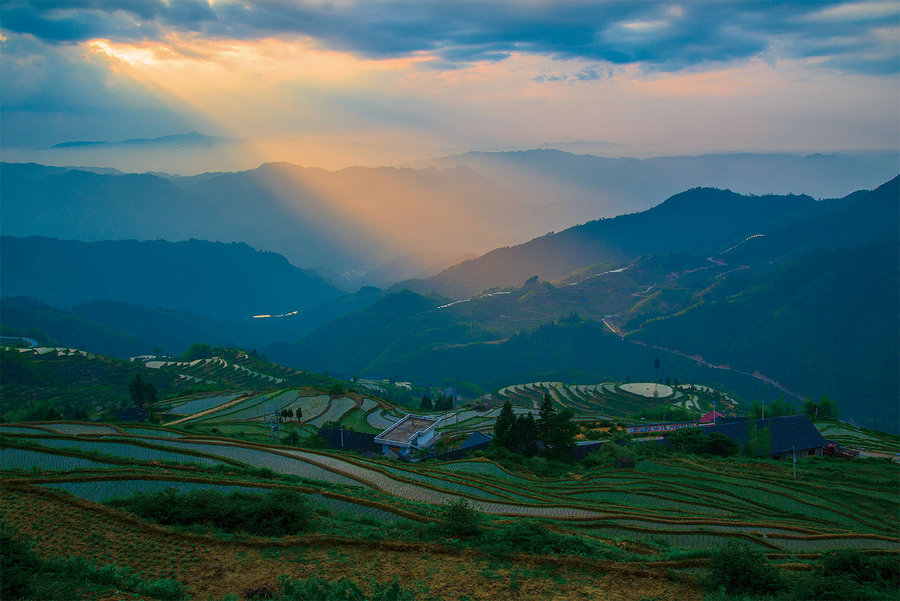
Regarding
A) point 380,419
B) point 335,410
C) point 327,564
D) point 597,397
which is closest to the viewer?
point 327,564

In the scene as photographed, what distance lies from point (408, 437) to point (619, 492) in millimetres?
18441

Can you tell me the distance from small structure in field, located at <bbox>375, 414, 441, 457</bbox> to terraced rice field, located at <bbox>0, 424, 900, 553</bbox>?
34.2 ft

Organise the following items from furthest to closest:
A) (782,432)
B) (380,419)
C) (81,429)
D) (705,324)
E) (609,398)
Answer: (705,324)
(609,398)
(380,419)
(782,432)
(81,429)

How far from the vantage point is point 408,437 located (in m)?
37.4

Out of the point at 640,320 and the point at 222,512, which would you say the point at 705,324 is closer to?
the point at 640,320

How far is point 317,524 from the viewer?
41.5ft

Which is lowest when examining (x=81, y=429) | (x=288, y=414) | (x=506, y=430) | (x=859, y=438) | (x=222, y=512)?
(x=859, y=438)

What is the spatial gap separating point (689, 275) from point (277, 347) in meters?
103

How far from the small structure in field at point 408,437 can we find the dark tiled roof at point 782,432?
18.5 m

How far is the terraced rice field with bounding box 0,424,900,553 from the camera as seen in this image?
1589 centimetres

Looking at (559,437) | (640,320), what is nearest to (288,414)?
(559,437)

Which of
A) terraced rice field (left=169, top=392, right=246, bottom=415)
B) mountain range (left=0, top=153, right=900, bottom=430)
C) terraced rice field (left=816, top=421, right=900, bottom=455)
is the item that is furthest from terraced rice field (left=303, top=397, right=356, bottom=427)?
mountain range (left=0, top=153, right=900, bottom=430)

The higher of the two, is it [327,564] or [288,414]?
[327,564]

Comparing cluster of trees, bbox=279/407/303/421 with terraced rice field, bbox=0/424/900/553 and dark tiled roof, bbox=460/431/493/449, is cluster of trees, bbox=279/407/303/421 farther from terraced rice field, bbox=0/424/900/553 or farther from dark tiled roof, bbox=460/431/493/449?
terraced rice field, bbox=0/424/900/553
